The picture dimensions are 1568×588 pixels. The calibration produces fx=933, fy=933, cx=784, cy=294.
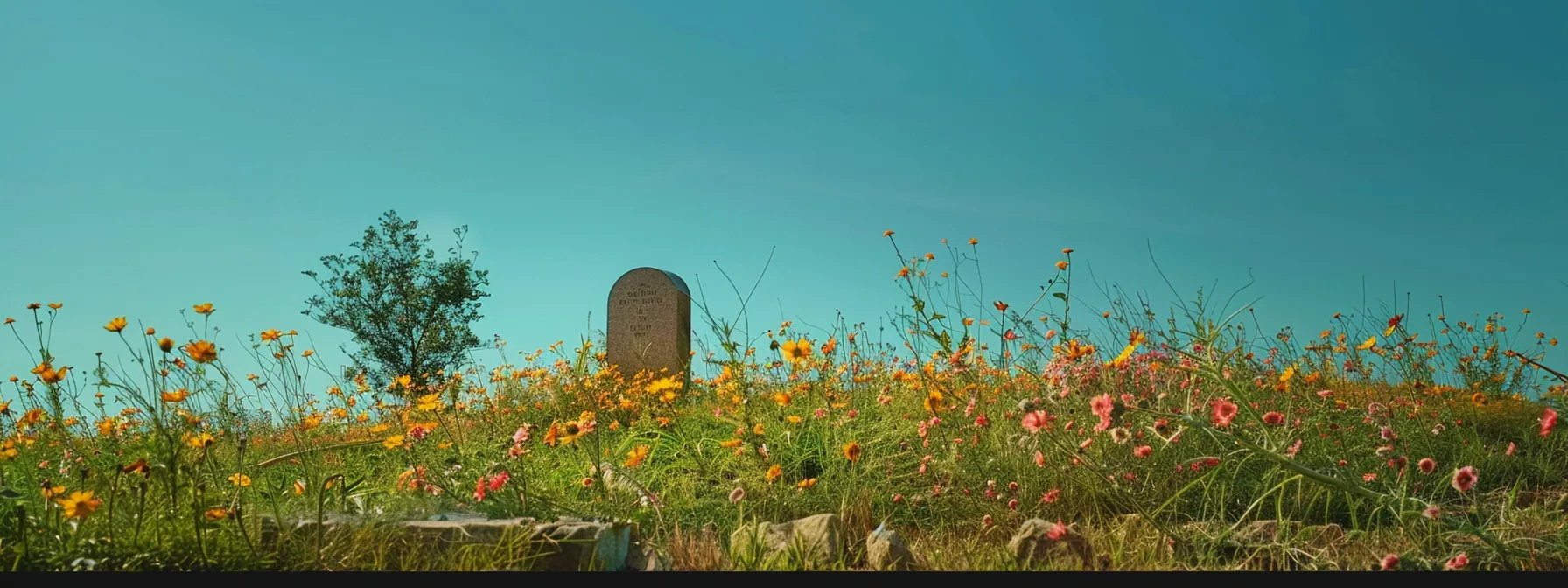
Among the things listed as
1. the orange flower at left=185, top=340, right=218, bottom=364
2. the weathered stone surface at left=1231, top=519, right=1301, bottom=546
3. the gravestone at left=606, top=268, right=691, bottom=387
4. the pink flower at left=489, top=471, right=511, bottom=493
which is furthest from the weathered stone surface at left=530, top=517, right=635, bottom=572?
the gravestone at left=606, top=268, right=691, bottom=387

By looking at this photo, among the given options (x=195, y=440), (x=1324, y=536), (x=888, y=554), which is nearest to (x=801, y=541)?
(x=888, y=554)

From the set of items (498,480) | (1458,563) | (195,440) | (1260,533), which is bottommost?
(1458,563)

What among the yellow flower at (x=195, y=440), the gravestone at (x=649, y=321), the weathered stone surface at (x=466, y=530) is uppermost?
the gravestone at (x=649, y=321)

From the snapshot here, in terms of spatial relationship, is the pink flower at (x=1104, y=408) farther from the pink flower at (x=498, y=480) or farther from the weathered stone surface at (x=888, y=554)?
the pink flower at (x=498, y=480)

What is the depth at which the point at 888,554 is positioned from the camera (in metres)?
2.60

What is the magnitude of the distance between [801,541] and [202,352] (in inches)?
64.9

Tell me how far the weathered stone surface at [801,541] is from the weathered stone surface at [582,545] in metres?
0.32

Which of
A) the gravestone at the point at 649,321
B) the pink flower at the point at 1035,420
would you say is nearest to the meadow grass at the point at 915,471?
the pink flower at the point at 1035,420

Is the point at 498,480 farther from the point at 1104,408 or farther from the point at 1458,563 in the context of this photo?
the point at 1458,563

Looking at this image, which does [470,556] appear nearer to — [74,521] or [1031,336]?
[74,521]

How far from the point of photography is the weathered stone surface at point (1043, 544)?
2557mm

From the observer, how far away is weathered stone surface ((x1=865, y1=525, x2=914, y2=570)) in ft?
8.45

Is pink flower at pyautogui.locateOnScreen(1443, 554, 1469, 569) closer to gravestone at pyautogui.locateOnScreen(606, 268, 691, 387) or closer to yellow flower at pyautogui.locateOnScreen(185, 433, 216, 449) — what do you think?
yellow flower at pyautogui.locateOnScreen(185, 433, 216, 449)
